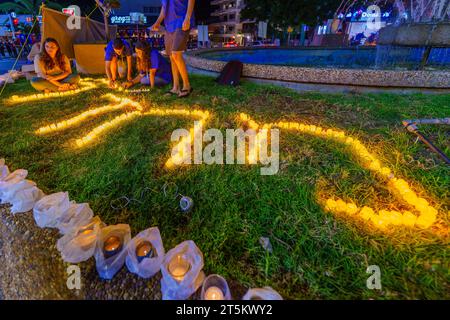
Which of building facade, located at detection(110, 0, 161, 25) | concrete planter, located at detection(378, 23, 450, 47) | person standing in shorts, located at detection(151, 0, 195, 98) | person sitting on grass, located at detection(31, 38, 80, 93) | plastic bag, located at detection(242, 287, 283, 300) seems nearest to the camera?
plastic bag, located at detection(242, 287, 283, 300)

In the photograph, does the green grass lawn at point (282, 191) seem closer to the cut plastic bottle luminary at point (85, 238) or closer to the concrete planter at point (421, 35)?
the cut plastic bottle luminary at point (85, 238)

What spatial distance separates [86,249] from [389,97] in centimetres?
536

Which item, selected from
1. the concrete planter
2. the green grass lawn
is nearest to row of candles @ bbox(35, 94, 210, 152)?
the green grass lawn

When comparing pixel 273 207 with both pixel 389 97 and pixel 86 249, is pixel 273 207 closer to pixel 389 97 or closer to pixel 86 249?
pixel 86 249

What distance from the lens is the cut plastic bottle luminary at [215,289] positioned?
1423 mm

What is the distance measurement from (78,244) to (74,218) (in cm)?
24

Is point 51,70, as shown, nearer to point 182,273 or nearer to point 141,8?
point 182,273

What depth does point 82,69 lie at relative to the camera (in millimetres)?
7770

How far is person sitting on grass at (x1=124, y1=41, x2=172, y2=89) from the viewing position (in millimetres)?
5641

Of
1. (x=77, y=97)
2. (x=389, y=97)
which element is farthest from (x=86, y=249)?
(x=389, y=97)

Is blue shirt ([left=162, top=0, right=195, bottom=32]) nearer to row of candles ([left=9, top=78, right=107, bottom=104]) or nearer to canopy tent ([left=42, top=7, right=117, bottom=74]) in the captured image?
row of candles ([left=9, top=78, right=107, bottom=104])

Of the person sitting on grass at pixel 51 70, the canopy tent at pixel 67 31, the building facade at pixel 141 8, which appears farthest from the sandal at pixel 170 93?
Result: the building facade at pixel 141 8

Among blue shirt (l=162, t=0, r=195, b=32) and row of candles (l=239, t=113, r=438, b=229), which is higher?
blue shirt (l=162, t=0, r=195, b=32)

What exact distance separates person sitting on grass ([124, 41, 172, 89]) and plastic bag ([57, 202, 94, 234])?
450 cm
